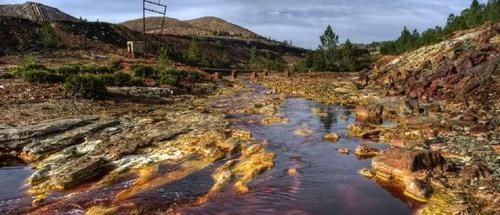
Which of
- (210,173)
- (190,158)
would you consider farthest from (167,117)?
(210,173)

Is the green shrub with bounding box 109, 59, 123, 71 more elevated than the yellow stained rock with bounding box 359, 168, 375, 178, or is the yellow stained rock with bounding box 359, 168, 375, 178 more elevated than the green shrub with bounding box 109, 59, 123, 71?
the green shrub with bounding box 109, 59, 123, 71

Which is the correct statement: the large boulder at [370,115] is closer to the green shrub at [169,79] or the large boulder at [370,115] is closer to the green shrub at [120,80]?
the green shrub at [169,79]

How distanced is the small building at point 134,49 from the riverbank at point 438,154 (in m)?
40.9

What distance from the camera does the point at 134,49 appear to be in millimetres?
70688

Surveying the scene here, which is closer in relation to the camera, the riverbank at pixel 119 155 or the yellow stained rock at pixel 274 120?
the riverbank at pixel 119 155

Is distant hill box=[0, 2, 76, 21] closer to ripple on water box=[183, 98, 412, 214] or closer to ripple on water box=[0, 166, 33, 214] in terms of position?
ripple on water box=[0, 166, 33, 214]

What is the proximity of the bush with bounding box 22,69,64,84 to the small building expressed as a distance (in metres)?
29.6

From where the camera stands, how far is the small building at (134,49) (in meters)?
69.1

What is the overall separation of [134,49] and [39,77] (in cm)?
3434

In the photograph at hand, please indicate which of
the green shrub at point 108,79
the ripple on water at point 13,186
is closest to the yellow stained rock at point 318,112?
the green shrub at point 108,79

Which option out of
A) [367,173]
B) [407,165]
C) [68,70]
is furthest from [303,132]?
[68,70]

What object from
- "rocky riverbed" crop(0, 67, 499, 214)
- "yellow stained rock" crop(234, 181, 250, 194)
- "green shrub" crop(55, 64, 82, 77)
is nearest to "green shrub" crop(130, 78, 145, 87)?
"green shrub" crop(55, 64, 82, 77)


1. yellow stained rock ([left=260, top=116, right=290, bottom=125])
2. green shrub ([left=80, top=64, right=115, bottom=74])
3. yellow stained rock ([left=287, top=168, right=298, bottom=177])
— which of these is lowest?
yellow stained rock ([left=287, top=168, right=298, bottom=177])

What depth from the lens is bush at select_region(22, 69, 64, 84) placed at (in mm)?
36659
